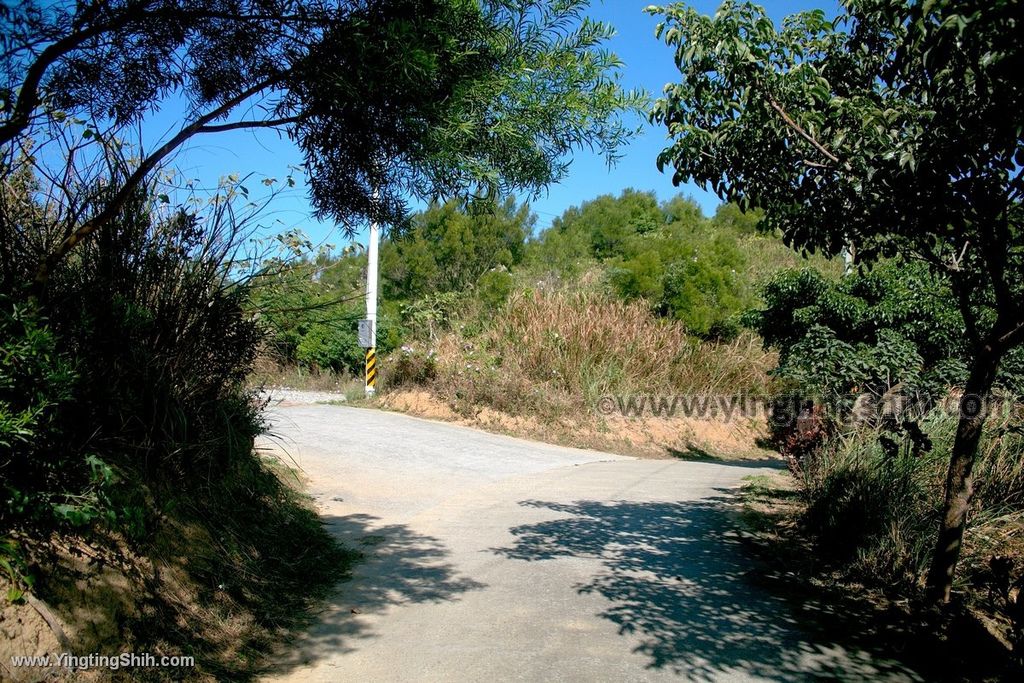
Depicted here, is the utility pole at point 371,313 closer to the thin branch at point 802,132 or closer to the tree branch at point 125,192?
the tree branch at point 125,192

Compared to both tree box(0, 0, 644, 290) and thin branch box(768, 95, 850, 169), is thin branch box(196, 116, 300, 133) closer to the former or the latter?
tree box(0, 0, 644, 290)

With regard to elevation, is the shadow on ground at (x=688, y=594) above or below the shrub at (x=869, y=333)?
below

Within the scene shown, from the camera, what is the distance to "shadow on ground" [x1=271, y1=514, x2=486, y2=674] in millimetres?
5070

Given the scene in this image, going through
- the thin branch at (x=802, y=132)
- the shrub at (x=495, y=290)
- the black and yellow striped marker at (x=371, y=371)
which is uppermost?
the shrub at (x=495, y=290)

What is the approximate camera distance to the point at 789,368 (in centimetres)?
1531

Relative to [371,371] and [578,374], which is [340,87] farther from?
[371,371]

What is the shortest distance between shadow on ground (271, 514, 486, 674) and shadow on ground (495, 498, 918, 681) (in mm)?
828

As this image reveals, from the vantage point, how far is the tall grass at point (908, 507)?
239 inches

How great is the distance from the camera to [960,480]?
17.1ft

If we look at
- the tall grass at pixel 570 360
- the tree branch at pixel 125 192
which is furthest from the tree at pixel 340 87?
the tall grass at pixel 570 360

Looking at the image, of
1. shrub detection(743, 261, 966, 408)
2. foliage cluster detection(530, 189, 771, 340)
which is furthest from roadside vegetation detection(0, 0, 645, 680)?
foliage cluster detection(530, 189, 771, 340)

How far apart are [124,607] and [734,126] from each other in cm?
514

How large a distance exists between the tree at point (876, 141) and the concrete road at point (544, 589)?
5.23ft

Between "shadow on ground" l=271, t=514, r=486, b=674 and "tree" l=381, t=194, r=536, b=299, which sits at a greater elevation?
"tree" l=381, t=194, r=536, b=299
